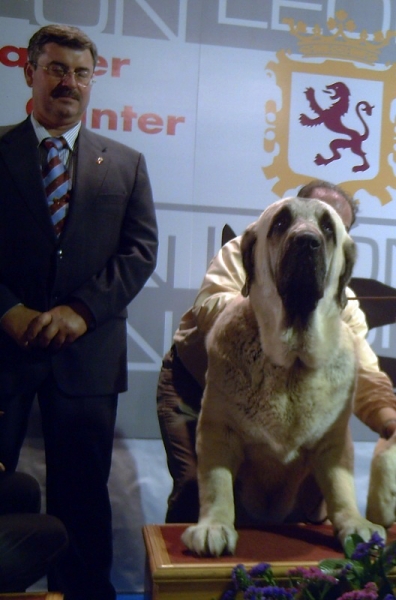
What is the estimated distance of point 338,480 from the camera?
129 cm

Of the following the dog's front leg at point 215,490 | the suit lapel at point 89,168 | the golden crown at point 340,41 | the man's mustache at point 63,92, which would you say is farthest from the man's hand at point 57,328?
the golden crown at point 340,41

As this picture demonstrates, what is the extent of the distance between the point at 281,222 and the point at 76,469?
840 mm

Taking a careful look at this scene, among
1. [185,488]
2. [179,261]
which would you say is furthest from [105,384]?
[179,261]

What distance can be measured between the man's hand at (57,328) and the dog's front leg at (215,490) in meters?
0.40

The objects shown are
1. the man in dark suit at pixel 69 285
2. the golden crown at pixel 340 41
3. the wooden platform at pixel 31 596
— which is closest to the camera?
the wooden platform at pixel 31 596

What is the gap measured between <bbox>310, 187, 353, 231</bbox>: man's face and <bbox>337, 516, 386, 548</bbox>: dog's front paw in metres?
0.85

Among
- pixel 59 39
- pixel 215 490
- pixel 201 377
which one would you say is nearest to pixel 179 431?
pixel 201 377

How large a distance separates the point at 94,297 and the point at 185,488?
21.7 inches

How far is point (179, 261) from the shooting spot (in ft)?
6.98

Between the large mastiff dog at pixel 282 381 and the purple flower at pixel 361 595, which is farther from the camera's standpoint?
the large mastiff dog at pixel 282 381

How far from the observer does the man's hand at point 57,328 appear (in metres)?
1.47

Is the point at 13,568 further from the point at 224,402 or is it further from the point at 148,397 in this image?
the point at 148,397

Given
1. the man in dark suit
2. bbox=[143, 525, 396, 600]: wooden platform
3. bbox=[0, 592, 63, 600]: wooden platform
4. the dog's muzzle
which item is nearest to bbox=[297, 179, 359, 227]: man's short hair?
the man in dark suit

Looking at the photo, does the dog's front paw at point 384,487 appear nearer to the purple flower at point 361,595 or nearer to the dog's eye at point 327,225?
the purple flower at point 361,595
